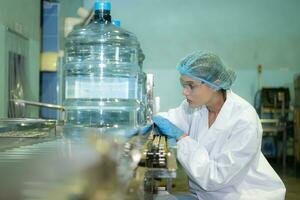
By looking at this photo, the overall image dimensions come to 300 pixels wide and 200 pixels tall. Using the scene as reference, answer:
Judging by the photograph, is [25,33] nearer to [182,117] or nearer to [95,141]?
[182,117]

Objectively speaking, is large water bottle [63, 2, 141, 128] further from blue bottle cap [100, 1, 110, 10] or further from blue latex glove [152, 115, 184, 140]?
blue latex glove [152, 115, 184, 140]

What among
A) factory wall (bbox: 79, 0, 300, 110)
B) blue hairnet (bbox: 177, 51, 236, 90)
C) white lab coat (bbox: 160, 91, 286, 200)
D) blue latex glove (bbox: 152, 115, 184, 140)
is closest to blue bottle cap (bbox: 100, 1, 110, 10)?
blue hairnet (bbox: 177, 51, 236, 90)

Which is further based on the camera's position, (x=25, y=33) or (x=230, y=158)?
(x=25, y=33)

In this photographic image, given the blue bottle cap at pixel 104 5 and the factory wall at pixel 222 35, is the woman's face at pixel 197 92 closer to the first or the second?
the blue bottle cap at pixel 104 5

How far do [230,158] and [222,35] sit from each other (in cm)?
507

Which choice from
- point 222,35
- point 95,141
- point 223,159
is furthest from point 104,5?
point 222,35

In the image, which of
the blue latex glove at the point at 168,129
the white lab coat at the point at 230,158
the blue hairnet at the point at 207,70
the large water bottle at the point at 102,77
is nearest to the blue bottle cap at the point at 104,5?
the large water bottle at the point at 102,77

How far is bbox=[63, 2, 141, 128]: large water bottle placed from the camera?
5.92 feet

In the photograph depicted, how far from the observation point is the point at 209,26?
20.6 feet

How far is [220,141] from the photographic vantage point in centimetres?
160

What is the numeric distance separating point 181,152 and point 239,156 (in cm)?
23

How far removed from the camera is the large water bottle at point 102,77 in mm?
1804

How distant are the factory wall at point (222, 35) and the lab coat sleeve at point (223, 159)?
186 inches

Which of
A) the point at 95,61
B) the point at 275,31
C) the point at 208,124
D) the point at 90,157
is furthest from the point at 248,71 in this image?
the point at 90,157
